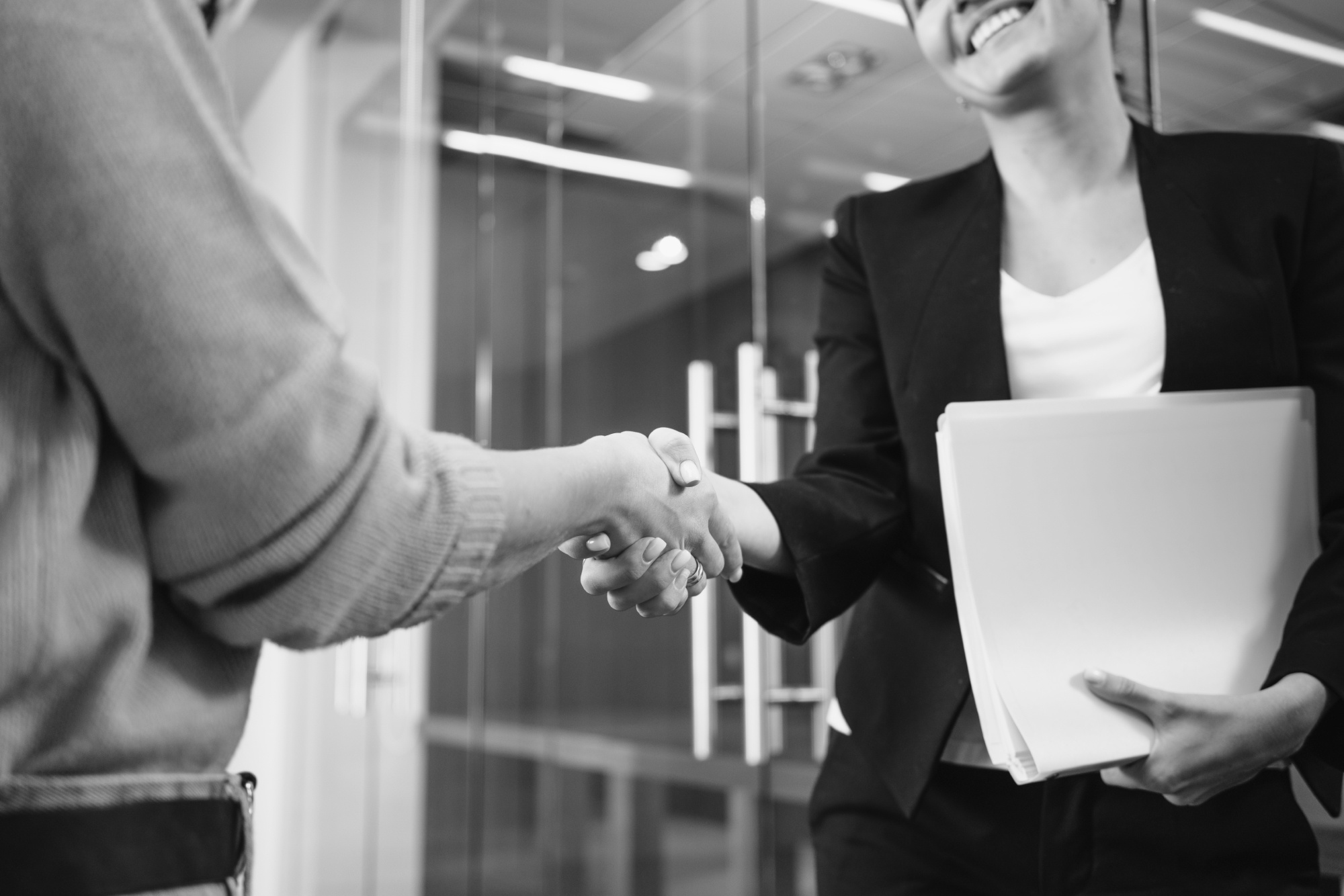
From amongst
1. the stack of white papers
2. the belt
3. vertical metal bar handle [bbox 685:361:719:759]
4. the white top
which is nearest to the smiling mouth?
the white top

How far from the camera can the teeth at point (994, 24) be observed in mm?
1203

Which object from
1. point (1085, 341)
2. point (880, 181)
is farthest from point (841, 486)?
point (880, 181)

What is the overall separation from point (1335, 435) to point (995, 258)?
0.33 meters

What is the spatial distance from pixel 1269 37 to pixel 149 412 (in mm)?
1510

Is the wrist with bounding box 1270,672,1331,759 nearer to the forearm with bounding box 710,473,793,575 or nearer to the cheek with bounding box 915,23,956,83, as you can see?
the forearm with bounding box 710,473,793,575

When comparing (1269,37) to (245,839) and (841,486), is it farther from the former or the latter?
(245,839)

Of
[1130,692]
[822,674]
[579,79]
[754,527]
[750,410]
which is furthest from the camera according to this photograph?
[579,79]

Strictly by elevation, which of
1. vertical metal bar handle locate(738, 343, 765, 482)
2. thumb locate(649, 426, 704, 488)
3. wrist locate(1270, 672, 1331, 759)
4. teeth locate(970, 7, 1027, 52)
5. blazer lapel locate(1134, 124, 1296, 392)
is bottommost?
wrist locate(1270, 672, 1331, 759)

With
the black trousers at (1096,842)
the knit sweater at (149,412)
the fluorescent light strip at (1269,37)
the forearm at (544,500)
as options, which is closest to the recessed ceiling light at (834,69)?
the fluorescent light strip at (1269,37)

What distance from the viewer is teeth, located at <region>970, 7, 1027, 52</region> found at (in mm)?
1203

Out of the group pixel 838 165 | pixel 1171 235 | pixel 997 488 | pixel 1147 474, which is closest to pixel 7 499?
pixel 997 488

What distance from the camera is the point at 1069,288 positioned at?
1179mm

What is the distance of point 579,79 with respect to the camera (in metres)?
3.02

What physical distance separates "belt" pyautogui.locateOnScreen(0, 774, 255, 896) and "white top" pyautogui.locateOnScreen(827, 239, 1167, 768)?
0.68 metres
